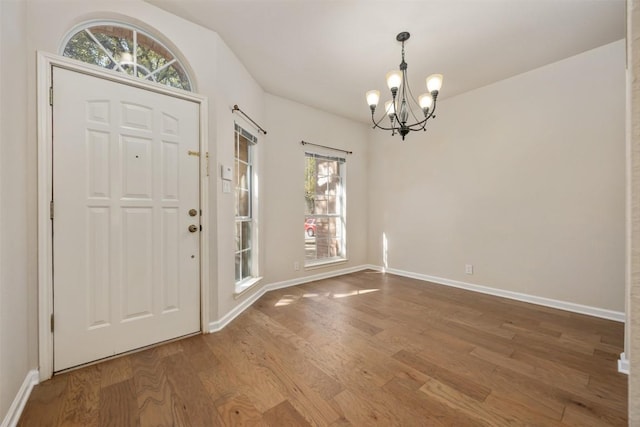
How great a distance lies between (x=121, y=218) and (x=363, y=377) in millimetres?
2060

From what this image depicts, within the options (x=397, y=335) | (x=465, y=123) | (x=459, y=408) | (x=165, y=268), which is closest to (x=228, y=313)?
(x=165, y=268)

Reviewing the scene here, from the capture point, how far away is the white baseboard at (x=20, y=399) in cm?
138

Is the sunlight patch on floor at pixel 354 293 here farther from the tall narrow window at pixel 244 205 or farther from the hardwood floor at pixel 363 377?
the tall narrow window at pixel 244 205

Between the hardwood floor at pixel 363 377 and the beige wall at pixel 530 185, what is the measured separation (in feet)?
2.06

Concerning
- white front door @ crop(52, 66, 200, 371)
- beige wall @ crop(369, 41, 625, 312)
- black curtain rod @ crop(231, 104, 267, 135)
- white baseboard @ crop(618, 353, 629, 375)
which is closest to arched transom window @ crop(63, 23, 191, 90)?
white front door @ crop(52, 66, 200, 371)

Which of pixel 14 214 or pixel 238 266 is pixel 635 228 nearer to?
pixel 14 214

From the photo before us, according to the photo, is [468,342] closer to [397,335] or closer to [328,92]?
[397,335]

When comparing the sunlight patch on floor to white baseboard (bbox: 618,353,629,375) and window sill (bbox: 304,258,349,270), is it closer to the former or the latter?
window sill (bbox: 304,258,349,270)

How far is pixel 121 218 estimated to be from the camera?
6.61ft

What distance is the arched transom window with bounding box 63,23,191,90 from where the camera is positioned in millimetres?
1940

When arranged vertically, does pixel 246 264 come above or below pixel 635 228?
below

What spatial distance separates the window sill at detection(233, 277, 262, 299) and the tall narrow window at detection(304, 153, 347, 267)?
1017 mm

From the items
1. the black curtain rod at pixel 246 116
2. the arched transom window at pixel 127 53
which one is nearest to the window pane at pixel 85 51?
the arched transom window at pixel 127 53

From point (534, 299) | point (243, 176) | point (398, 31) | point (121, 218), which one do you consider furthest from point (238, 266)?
point (534, 299)
